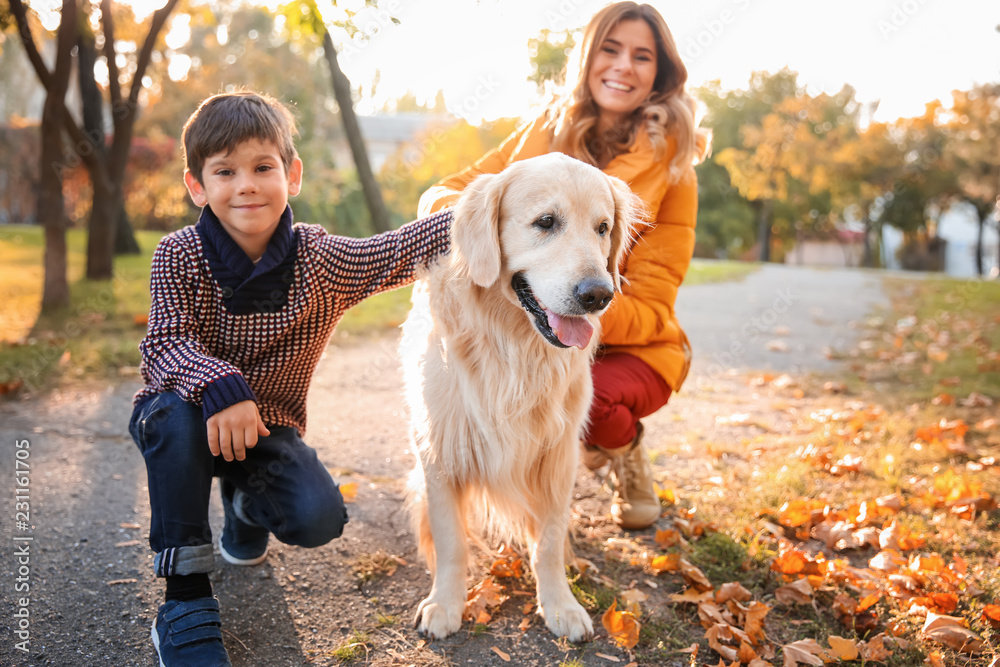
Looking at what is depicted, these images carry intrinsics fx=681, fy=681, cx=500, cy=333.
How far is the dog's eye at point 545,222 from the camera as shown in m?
2.17

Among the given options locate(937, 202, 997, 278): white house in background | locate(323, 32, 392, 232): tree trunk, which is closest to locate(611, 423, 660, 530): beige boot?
locate(323, 32, 392, 232): tree trunk

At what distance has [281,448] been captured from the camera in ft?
7.71

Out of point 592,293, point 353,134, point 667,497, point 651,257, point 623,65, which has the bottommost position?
point 667,497

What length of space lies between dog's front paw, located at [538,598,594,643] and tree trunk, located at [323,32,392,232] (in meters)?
6.34

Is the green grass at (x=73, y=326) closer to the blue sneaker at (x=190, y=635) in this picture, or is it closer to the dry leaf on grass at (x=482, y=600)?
the blue sneaker at (x=190, y=635)

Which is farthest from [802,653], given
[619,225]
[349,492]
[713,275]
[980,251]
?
[980,251]

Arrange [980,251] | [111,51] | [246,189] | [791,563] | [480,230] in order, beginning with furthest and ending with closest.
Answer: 1. [980,251]
2. [111,51]
3. [791,563]
4. [246,189]
5. [480,230]

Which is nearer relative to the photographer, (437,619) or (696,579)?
(437,619)

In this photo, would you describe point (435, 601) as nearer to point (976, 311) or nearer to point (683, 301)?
point (683, 301)

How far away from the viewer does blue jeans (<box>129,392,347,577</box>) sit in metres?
2.04

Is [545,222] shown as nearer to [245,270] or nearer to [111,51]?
[245,270]

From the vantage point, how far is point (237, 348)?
2350 millimetres

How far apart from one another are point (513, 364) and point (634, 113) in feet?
4.98

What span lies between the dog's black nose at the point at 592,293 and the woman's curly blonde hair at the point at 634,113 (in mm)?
1143
